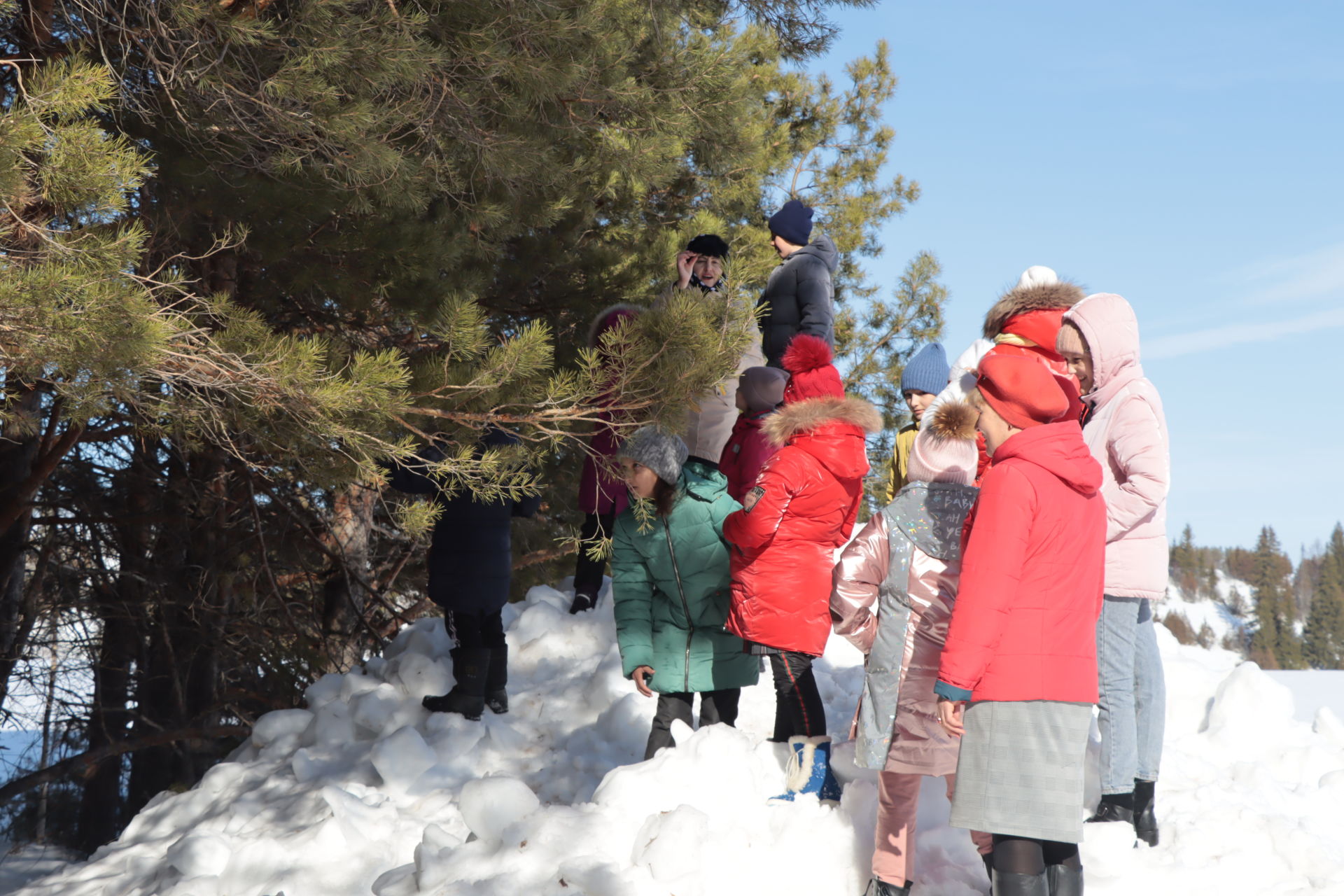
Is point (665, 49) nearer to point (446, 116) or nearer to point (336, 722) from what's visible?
point (446, 116)

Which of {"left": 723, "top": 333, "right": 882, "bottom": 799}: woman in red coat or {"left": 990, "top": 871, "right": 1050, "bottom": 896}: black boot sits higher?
{"left": 723, "top": 333, "right": 882, "bottom": 799}: woman in red coat

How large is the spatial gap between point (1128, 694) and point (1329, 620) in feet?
280

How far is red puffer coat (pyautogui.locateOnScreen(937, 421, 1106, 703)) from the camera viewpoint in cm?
241

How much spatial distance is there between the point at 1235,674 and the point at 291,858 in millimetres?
4934

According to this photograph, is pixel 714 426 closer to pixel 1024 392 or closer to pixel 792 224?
pixel 792 224

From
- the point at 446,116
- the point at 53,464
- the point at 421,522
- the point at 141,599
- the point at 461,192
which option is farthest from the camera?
the point at 141,599

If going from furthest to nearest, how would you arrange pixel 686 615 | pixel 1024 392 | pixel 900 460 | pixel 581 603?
pixel 581 603 < pixel 900 460 < pixel 686 615 < pixel 1024 392

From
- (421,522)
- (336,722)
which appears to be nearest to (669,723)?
(421,522)

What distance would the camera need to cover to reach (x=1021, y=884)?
241 centimetres

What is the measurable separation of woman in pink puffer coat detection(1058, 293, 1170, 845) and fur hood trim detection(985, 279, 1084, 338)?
7cm

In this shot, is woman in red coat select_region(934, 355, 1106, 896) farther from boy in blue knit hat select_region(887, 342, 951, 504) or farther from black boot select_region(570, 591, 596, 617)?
black boot select_region(570, 591, 596, 617)

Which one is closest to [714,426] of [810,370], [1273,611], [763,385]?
[763,385]

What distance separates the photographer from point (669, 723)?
12.4ft

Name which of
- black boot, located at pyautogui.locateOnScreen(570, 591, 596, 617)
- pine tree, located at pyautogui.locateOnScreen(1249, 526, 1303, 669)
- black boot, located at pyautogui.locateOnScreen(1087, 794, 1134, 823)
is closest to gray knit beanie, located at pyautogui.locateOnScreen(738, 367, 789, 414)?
black boot, located at pyautogui.locateOnScreen(570, 591, 596, 617)
